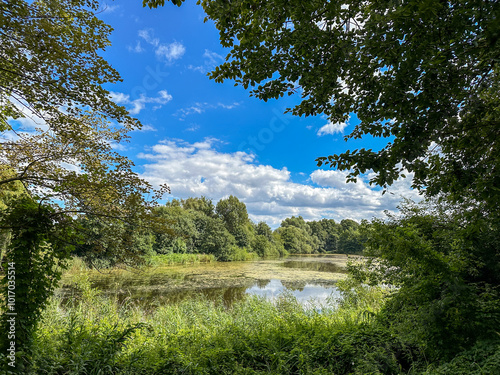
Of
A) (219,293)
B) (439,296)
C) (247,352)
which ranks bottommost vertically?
(219,293)

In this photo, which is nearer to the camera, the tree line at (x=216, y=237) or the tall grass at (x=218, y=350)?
the tall grass at (x=218, y=350)

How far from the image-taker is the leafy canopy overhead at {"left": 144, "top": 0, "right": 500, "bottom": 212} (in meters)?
2.10

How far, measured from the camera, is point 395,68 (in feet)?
7.93

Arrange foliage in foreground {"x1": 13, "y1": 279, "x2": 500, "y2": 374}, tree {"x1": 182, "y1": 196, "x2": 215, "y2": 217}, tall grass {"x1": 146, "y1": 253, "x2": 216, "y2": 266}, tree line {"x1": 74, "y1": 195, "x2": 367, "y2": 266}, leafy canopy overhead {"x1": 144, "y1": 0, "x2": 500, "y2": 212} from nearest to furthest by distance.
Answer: leafy canopy overhead {"x1": 144, "y1": 0, "x2": 500, "y2": 212} < foliage in foreground {"x1": 13, "y1": 279, "x2": 500, "y2": 374} < tree line {"x1": 74, "y1": 195, "x2": 367, "y2": 266} < tall grass {"x1": 146, "y1": 253, "x2": 216, "y2": 266} < tree {"x1": 182, "y1": 196, "x2": 215, "y2": 217}

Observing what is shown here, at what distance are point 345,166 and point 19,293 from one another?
4.50m

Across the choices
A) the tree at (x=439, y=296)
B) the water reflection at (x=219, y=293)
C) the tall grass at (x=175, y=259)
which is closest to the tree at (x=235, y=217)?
the tall grass at (x=175, y=259)

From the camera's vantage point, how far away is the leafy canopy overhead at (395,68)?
6.88 ft

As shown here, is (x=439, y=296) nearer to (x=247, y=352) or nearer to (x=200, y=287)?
(x=247, y=352)

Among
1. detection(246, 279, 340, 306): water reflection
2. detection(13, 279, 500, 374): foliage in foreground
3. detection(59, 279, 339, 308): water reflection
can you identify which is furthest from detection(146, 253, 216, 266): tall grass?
detection(13, 279, 500, 374): foliage in foreground

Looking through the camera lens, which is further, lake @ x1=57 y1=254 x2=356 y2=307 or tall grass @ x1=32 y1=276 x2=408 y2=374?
lake @ x1=57 y1=254 x2=356 y2=307

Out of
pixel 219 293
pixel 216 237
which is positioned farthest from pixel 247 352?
pixel 216 237

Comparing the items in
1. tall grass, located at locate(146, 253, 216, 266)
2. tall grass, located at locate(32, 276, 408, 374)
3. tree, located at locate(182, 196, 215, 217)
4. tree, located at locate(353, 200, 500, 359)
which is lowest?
tall grass, located at locate(146, 253, 216, 266)

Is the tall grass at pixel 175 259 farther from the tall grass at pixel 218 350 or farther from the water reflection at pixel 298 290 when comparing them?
the tall grass at pixel 218 350

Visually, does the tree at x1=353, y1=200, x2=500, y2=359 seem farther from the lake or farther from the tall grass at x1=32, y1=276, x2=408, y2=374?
the lake
